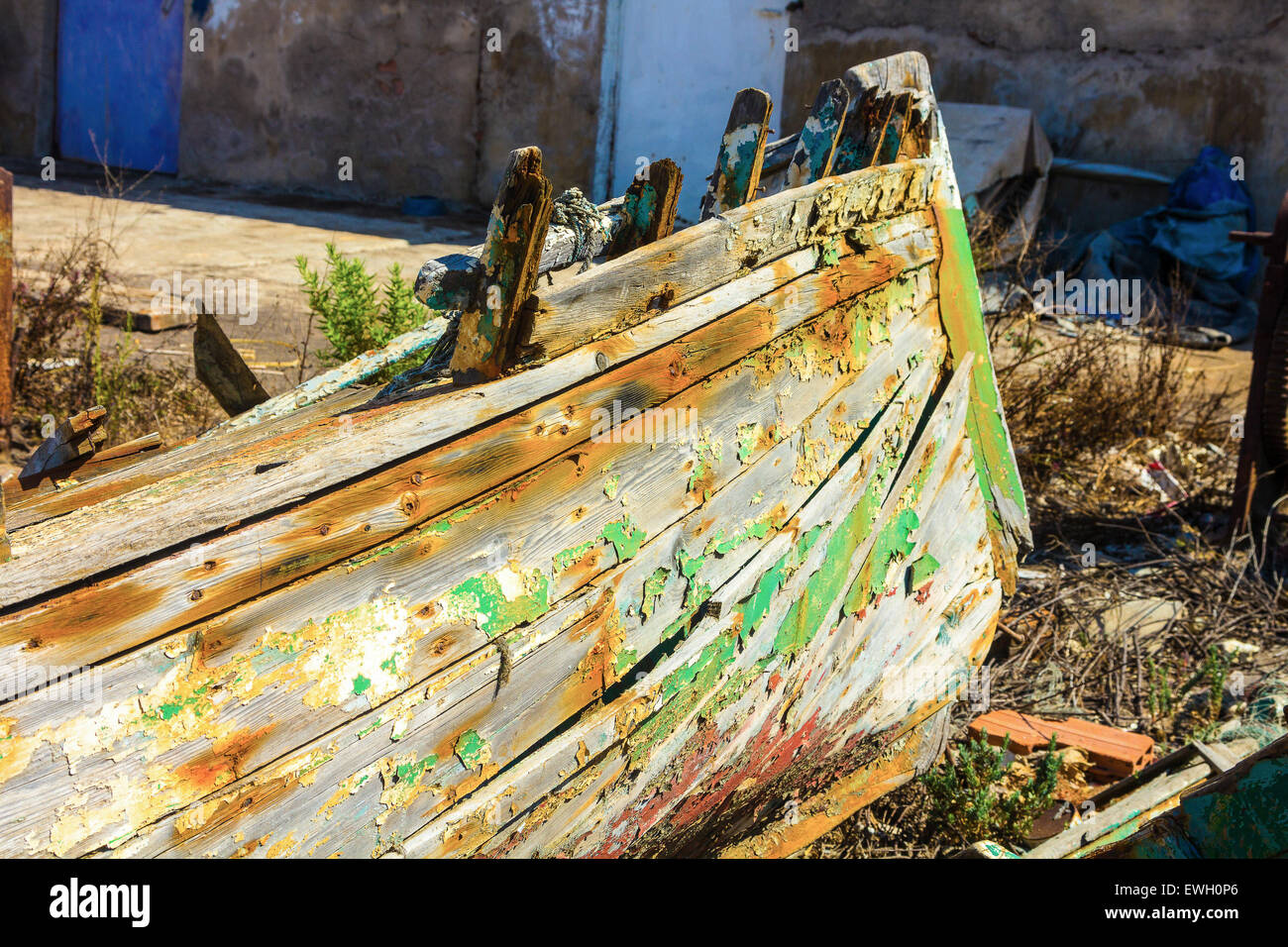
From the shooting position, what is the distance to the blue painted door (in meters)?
11.6

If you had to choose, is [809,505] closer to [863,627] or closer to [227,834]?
[863,627]

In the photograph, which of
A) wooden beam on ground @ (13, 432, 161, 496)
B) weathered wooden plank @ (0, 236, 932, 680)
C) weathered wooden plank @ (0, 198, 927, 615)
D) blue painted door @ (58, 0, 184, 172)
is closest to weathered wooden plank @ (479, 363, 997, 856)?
weathered wooden plank @ (0, 236, 932, 680)

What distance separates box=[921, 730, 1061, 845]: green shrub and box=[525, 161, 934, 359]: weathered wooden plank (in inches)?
61.0

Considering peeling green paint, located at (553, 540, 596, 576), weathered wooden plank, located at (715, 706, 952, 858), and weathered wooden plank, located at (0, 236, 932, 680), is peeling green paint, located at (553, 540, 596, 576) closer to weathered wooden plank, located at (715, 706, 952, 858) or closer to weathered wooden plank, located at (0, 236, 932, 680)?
weathered wooden plank, located at (0, 236, 932, 680)

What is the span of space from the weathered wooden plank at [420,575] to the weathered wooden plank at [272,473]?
0.41 feet

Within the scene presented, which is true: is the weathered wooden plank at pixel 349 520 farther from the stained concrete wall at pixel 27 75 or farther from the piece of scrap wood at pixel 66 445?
the stained concrete wall at pixel 27 75

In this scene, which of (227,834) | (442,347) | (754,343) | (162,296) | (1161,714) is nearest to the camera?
(227,834)

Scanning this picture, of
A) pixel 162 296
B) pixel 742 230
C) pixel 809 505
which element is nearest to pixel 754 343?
pixel 742 230

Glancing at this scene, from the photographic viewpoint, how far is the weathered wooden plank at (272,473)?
1.26 meters

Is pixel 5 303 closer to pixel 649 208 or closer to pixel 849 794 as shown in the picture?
pixel 649 208

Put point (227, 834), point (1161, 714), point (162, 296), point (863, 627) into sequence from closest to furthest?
point (227, 834)
point (863, 627)
point (1161, 714)
point (162, 296)

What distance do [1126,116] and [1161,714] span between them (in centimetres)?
622

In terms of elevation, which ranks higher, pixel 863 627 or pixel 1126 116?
pixel 1126 116
